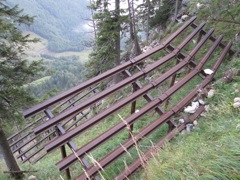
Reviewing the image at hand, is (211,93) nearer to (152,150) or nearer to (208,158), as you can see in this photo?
(152,150)

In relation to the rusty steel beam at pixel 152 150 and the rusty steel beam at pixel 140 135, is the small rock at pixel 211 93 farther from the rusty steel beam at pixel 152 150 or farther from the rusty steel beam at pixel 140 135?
the rusty steel beam at pixel 152 150

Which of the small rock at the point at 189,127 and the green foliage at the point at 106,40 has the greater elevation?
the green foliage at the point at 106,40

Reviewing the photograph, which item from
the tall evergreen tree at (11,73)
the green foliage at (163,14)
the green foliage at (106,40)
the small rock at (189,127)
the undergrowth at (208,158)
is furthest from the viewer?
the green foliage at (163,14)

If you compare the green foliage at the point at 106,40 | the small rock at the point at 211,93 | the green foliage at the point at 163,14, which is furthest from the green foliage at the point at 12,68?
the green foliage at the point at 163,14

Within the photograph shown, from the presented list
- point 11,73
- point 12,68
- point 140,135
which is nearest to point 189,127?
point 140,135

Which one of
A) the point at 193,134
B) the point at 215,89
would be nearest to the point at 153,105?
the point at 193,134

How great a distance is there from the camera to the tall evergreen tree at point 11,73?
8266mm

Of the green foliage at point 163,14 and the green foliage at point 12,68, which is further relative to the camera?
the green foliage at point 163,14

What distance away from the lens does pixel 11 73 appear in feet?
28.8

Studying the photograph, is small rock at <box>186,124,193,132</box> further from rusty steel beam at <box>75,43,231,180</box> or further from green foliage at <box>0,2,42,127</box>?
green foliage at <box>0,2,42,127</box>

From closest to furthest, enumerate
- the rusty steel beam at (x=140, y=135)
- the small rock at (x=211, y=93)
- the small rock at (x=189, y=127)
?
the rusty steel beam at (x=140, y=135), the small rock at (x=189, y=127), the small rock at (x=211, y=93)

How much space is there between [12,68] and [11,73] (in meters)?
0.34

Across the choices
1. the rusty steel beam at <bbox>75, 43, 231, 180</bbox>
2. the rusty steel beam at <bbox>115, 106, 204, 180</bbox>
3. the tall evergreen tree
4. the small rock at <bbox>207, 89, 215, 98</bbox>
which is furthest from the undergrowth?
the tall evergreen tree

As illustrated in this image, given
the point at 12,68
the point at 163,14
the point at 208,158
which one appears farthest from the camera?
the point at 163,14
